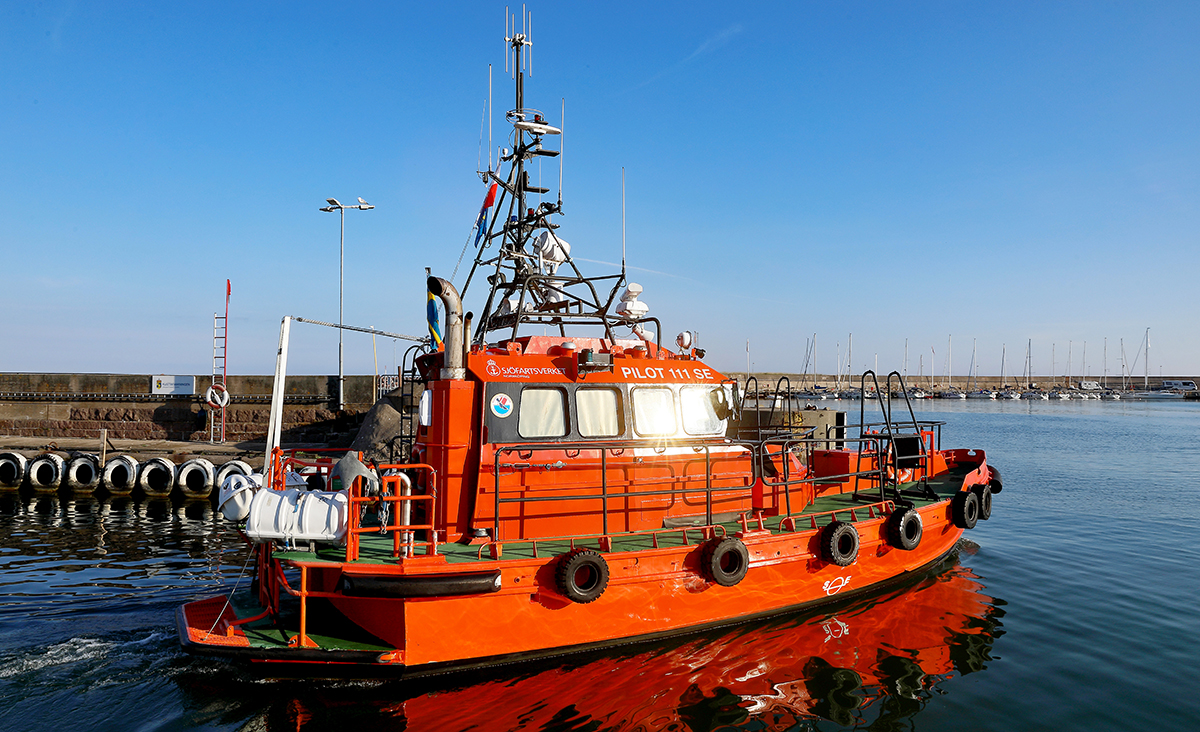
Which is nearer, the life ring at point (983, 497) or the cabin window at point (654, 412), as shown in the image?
the cabin window at point (654, 412)

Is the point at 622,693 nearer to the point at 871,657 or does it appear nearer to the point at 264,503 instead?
the point at 871,657

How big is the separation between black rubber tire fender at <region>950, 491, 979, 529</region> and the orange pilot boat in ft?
1.07

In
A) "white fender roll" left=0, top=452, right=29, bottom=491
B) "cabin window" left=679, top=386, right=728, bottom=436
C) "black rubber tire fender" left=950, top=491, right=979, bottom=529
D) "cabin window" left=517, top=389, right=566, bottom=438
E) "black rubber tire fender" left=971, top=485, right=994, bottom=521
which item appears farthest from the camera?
"white fender roll" left=0, top=452, right=29, bottom=491

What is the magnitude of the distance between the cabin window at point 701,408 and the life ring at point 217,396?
66.3 feet

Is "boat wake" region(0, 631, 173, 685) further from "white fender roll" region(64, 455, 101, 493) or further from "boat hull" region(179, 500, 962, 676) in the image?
"white fender roll" region(64, 455, 101, 493)

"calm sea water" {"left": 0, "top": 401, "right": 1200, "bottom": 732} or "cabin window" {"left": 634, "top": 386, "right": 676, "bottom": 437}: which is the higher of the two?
"cabin window" {"left": 634, "top": 386, "right": 676, "bottom": 437}

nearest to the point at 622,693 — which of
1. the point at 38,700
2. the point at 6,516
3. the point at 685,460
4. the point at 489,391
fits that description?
the point at 685,460

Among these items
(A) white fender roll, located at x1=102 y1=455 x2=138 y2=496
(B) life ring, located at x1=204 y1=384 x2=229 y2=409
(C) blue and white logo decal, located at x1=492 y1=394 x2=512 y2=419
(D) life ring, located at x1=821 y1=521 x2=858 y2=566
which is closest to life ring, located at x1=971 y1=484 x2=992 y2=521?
(D) life ring, located at x1=821 y1=521 x2=858 y2=566

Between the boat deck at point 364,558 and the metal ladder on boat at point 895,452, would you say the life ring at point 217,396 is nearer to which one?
the boat deck at point 364,558

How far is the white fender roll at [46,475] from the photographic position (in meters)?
17.9

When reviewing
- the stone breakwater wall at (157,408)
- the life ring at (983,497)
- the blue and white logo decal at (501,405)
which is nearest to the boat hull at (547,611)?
the blue and white logo decal at (501,405)

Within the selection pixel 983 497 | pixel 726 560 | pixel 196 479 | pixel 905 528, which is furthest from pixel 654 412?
pixel 196 479

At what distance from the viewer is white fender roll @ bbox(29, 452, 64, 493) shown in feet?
58.9

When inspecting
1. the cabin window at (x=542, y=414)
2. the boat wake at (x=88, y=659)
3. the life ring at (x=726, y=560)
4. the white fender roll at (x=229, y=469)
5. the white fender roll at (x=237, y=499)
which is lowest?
the boat wake at (x=88, y=659)
